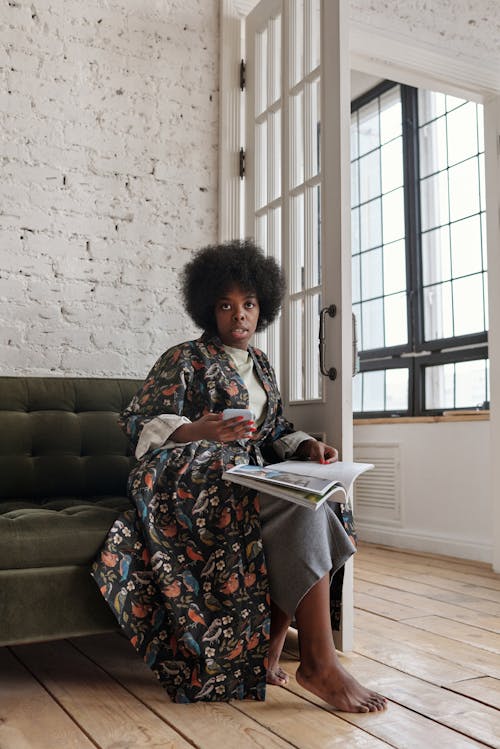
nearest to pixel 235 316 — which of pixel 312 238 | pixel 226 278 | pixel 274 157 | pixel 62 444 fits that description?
pixel 226 278

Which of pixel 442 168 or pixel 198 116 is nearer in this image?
pixel 198 116

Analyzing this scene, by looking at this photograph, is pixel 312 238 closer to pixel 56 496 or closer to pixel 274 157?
pixel 274 157

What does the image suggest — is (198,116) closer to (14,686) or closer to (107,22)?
(107,22)

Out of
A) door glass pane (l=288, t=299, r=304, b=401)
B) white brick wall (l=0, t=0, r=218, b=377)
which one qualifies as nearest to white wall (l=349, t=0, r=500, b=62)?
white brick wall (l=0, t=0, r=218, b=377)

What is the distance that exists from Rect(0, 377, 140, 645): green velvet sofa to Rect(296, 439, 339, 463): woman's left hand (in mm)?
569

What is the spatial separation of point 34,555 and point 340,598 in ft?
2.91

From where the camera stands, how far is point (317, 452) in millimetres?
2164

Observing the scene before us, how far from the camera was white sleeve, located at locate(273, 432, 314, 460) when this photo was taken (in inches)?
88.9

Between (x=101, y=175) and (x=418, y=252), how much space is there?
98.5 inches

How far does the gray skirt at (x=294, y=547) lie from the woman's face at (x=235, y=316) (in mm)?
631

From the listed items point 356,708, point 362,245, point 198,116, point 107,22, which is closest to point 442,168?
point 362,245

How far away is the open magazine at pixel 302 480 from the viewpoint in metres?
1.72

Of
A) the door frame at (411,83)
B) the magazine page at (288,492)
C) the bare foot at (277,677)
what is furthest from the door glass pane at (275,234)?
the bare foot at (277,677)

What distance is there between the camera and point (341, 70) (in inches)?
96.8
